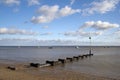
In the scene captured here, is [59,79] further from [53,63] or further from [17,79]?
[53,63]

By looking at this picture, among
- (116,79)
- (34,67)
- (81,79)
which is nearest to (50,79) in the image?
(81,79)

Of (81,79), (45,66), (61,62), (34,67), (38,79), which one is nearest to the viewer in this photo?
(38,79)

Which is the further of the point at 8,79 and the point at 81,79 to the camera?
the point at 81,79

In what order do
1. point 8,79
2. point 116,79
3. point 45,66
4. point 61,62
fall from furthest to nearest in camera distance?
1. point 61,62
2. point 45,66
3. point 116,79
4. point 8,79

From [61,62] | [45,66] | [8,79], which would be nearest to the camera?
[8,79]

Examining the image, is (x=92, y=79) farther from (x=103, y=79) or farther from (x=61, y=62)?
(x=61, y=62)

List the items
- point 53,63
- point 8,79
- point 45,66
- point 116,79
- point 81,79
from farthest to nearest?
point 53,63
point 45,66
point 116,79
point 81,79
point 8,79

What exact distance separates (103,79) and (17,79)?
34.7 ft

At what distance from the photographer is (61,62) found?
152 feet

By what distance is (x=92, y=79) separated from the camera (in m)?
24.5

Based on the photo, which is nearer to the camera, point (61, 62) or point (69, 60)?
point (61, 62)

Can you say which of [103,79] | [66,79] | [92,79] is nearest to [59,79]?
[66,79]

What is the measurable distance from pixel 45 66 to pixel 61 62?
939cm

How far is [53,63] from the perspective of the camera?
40438mm
